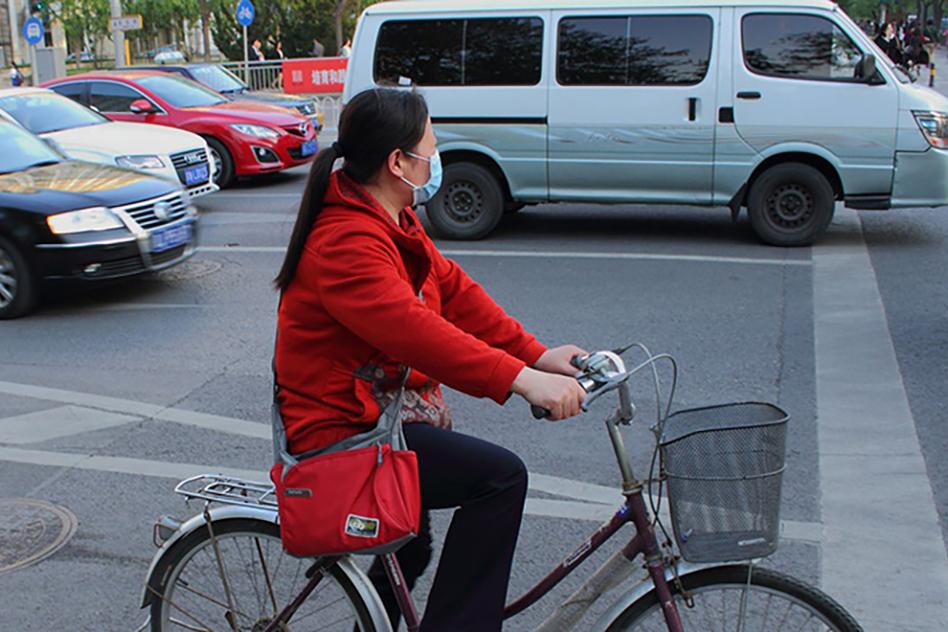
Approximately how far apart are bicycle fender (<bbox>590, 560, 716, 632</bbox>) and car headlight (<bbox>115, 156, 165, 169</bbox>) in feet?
36.1

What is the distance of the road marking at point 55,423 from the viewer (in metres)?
5.77

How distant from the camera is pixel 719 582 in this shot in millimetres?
2586

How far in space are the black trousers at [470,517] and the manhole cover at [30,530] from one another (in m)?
2.27

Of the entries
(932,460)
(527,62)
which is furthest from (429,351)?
(527,62)

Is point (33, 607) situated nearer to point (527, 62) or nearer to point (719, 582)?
point (719, 582)

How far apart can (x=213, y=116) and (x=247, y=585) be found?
516 inches

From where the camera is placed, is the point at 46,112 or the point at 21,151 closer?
the point at 21,151

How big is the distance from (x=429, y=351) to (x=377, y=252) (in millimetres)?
261

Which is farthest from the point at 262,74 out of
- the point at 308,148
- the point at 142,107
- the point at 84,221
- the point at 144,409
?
the point at 144,409

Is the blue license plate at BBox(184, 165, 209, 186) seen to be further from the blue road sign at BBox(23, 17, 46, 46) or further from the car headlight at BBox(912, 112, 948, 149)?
the blue road sign at BBox(23, 17, 46, 46)

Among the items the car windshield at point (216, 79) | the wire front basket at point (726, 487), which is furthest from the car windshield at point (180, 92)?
the wire front basket at point (726, 487)

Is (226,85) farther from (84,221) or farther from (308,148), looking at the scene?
(84,221)

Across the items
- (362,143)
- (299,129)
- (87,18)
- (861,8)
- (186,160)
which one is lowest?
(186,160)

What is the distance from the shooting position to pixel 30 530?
461 cm
